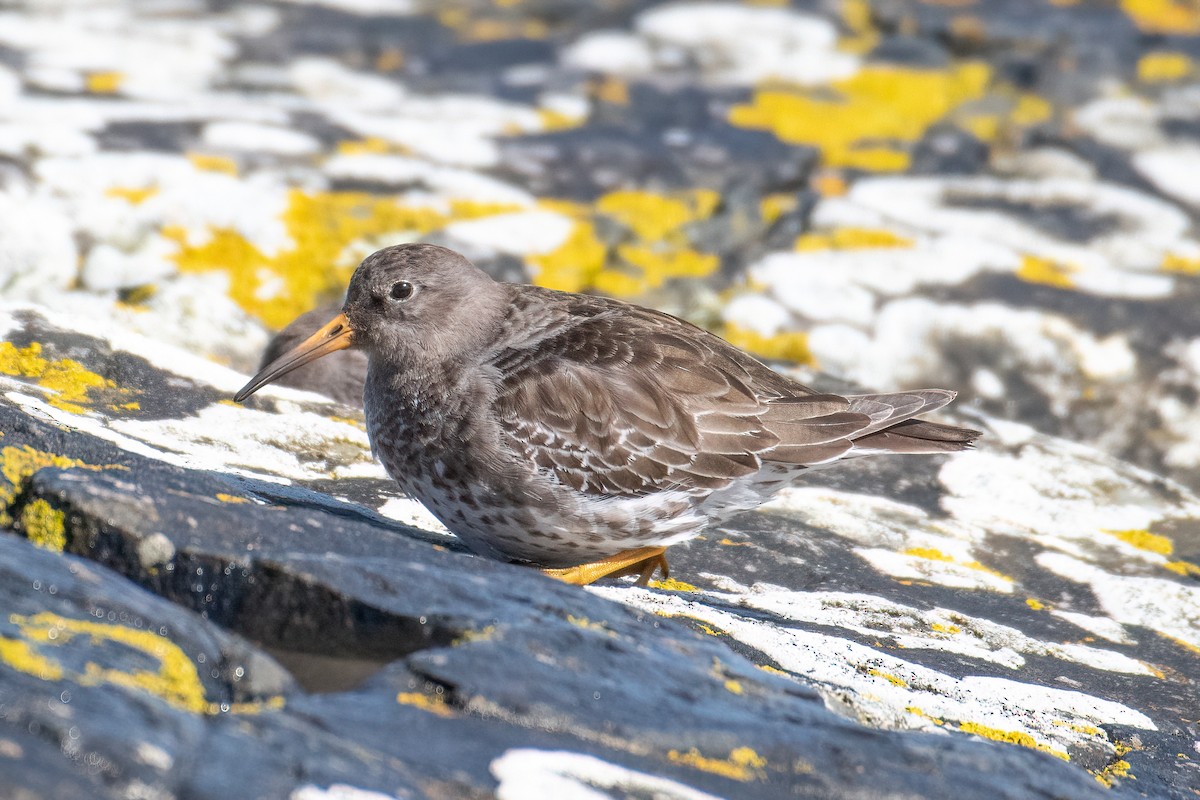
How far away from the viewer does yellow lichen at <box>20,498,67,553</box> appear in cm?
396

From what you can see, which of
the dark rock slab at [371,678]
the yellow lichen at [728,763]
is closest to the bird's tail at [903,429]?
the dark rock slab at [371,678]

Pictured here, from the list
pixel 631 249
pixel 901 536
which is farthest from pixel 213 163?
pixel 901 536

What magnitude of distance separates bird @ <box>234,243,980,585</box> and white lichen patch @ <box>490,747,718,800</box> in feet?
7.19

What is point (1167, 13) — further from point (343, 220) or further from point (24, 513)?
point (24, 513)

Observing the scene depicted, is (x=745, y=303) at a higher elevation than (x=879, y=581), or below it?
higher

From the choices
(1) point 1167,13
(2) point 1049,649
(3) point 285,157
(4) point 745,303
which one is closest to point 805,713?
(2) point 1049,649

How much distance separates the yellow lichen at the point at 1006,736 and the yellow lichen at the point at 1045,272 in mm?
5532

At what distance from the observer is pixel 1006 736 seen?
462cm

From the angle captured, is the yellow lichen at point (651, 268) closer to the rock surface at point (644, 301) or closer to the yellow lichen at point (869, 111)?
the rock surface at point (644, 301)

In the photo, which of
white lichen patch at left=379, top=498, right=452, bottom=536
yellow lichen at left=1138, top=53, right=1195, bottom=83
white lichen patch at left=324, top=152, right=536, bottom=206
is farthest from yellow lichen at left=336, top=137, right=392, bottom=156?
yellow lichen at left=1138, top=53, right=1195, bottom=83

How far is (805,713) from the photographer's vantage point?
13.4 feet

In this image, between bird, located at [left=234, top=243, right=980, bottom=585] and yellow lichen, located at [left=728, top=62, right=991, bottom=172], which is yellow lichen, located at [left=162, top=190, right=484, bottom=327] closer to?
bird, located at [left=234, top=243, right=980, bottom=585]

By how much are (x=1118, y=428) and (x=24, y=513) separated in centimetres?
706

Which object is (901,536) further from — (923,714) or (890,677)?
(923,714)
